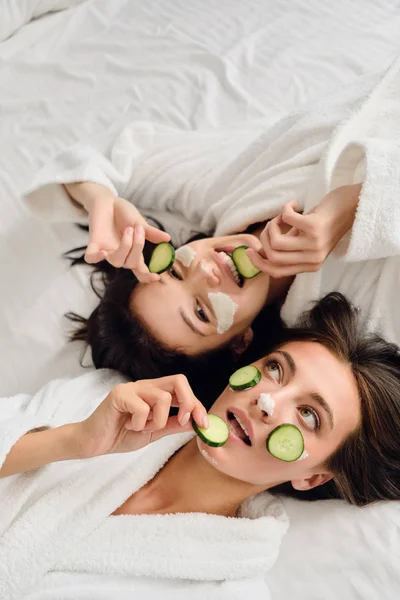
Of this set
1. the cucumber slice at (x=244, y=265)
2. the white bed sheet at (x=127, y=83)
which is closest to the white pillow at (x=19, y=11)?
the white bed sheet at (x=127, y=83)

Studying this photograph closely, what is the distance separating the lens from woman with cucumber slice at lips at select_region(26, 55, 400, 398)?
49.9 inches

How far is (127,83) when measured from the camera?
2006 millimetres

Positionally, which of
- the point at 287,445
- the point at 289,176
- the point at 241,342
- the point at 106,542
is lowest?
the point at 106,542

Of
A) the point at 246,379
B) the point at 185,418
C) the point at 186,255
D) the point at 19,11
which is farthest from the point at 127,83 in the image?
the point at 185,418

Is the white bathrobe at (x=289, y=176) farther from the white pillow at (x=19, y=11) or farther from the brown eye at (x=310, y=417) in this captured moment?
the white pillow at (x=19, y=11)

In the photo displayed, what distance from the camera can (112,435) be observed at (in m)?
1.06

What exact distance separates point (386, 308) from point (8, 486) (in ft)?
3.07

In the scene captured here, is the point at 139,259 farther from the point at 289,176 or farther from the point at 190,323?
the point at 289,176

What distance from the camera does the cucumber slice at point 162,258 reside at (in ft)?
4.23

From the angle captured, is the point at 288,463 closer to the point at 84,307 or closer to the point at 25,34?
the point at 84,307

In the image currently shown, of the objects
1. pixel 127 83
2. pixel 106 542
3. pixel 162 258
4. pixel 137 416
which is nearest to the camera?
pixel 137 416

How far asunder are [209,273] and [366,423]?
467 mm

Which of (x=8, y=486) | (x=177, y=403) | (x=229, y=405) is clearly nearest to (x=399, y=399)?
(x=229, y=405)

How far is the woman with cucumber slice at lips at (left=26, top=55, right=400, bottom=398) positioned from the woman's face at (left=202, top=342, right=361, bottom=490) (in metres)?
0.21
